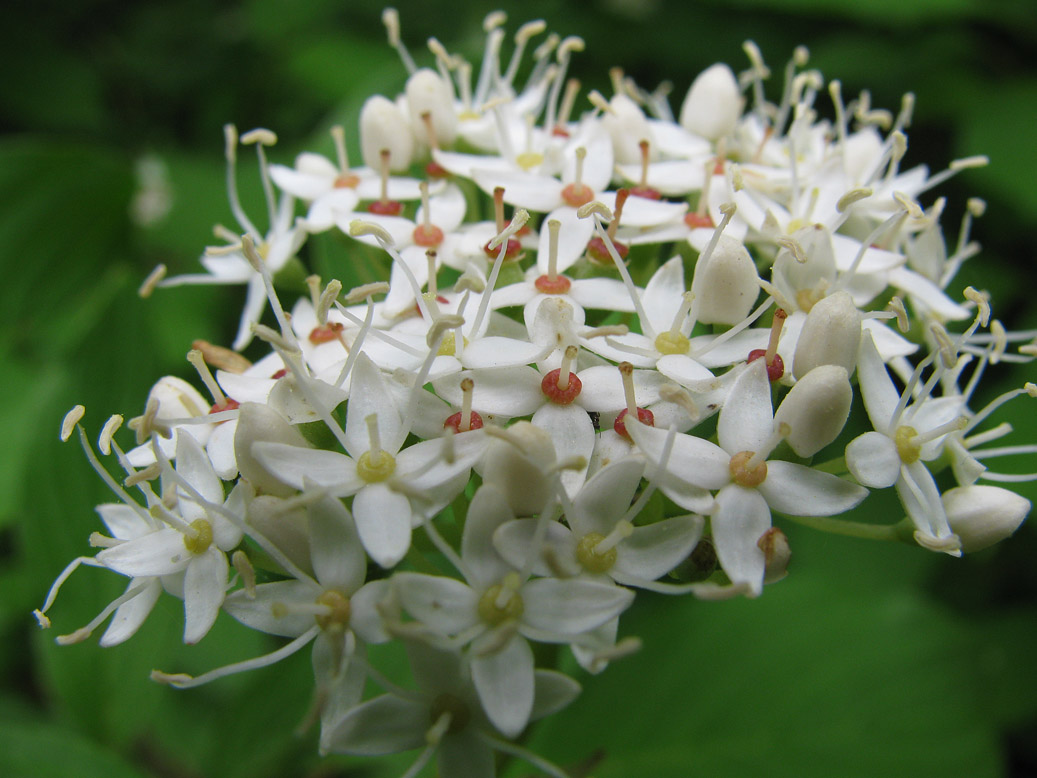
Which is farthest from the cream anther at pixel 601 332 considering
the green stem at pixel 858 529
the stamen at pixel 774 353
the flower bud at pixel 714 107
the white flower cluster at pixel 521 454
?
the flower bud at pixel 714 107

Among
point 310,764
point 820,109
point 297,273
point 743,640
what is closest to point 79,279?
point 297,273

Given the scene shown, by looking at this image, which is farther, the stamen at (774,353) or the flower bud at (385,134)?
the flower bud at (385,134)

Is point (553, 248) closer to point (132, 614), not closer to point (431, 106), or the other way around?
point (431, 106)

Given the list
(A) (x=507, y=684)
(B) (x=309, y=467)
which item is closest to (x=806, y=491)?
(A) (x=507, y=684)

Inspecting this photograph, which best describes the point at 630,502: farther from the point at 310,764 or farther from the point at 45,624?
the point at 310,764

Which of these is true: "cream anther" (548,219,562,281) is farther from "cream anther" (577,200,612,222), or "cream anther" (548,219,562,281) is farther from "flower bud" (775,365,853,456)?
"flower bud" (775,365,853,456)

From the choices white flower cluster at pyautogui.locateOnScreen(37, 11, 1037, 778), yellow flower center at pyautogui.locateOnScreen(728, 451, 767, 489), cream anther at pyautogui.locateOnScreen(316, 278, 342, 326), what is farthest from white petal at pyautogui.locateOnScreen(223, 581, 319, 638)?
yellow flower center at pyautogui.locateOnScreen(728, 451, 767, 489)

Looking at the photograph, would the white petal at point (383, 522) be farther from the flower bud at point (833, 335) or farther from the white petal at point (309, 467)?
the flower bud at point (833, 335)
